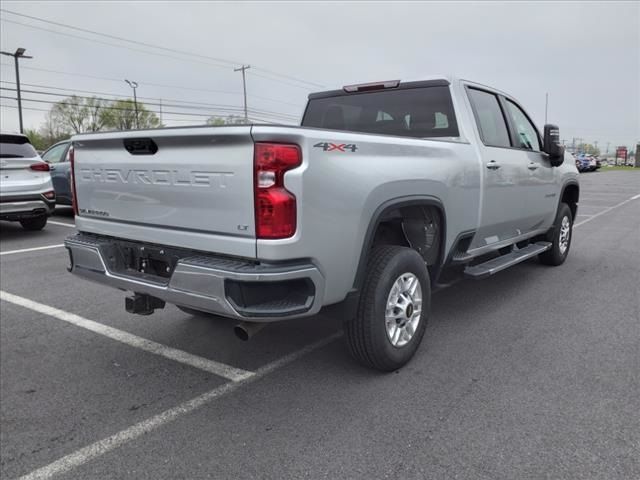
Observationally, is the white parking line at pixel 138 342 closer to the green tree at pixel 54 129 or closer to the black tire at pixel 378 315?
the black tire at pixel 378 315

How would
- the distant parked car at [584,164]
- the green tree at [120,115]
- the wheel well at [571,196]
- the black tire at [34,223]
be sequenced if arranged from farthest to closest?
1. the green tree at [120,115]
2. the distant parked car at [584,164]
3. the black tire at [34,223]
4. the wheel well at [571,196]

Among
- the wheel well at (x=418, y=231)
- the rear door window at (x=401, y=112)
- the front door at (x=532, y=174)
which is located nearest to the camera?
the wheel well at (x=418, y=231)

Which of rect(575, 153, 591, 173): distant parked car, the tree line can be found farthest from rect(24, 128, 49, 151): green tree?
rect(575, 153, 591, 173): distant parked car

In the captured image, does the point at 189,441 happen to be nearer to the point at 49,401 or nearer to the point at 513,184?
the point at 49,401

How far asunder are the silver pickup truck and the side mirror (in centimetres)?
95

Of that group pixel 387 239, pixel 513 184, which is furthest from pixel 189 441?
pixel 513 184

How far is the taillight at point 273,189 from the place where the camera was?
98.8 inches

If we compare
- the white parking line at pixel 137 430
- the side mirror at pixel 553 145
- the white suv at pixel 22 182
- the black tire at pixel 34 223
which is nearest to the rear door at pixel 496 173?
the side mirror at pixel 553 145

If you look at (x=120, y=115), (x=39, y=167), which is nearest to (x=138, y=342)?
(x=39, y=167)

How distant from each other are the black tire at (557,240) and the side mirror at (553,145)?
33.8 inches

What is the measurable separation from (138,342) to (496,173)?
3213 millimetres

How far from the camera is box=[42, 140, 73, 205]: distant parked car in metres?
11.0

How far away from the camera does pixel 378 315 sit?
3.14 meters

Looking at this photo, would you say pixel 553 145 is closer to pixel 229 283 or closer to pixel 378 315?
pixel 378 315
